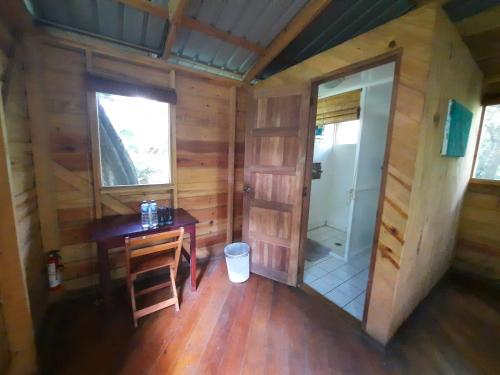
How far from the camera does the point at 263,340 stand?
1.55m

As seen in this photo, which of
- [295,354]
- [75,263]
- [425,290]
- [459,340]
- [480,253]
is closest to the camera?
[295,354]

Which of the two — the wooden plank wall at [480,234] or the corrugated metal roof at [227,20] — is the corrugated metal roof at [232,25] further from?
the wooden plank wall at [480,234]

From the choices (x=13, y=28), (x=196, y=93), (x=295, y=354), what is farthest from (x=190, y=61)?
(x=295, y=354)

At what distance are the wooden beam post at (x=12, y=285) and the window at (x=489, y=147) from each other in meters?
4.16

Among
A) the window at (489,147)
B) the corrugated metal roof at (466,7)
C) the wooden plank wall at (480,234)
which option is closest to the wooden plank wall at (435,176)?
the corrugated metal roof at (466,7)

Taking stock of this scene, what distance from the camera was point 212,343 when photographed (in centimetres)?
152

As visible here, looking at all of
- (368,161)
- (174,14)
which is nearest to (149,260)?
(174,14)

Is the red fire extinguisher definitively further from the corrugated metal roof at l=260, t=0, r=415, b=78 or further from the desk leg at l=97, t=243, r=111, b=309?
the corrugated metal roof at l=260, t=0, r=415, b=78

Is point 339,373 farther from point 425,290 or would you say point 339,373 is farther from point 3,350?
point 3,350

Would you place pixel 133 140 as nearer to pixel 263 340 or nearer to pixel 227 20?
pixel 227 20

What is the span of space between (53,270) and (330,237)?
353cm

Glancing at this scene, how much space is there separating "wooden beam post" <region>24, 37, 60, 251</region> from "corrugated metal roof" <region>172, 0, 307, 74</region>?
1.09 metres

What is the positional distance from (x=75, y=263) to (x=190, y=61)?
2.31 meters

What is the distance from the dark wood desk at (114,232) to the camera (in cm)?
155
